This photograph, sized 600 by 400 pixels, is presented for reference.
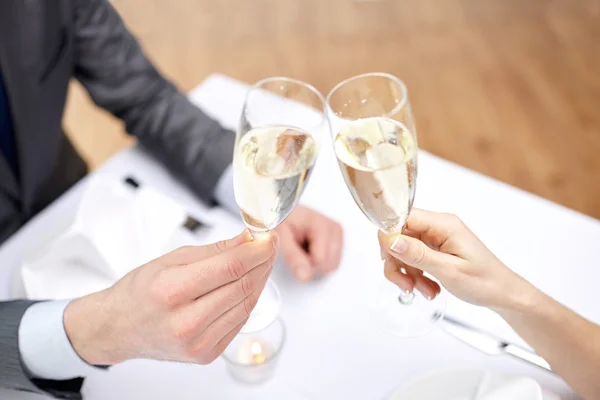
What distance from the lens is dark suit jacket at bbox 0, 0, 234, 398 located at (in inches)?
39.7

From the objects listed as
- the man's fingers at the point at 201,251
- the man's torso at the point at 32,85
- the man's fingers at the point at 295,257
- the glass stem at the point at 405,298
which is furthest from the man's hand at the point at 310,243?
the man's torso at the point at 32,85

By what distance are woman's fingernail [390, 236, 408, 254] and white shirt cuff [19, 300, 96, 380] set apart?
400 millimetres

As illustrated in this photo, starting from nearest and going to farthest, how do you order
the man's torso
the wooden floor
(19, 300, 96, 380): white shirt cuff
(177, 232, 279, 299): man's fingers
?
1. (177, 232, 279, 299): man's fingers
2. (19, 300, 96, 380): white shirt cuff
3. the man's torso
4. the wooden floor

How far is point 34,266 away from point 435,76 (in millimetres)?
1824

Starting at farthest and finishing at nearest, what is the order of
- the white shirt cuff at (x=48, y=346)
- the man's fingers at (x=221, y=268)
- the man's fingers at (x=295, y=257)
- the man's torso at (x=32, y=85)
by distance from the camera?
1. the man's torso at (x=32, y=85)
2. the man's fingers at (x=295, y=257)
3. the white shirt cuff at (x=48, y=346)
4. the man's fingers at (x=221, y=268)

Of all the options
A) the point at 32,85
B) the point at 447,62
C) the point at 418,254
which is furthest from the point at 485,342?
the point at 447,62

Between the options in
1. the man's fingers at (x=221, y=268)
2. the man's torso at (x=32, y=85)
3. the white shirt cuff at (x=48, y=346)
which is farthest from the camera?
the man's torso at (x=32, y=85)

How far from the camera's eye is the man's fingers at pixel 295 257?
0.86 meters

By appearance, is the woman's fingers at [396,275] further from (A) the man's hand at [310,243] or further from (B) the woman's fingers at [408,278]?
(A) the man's hand at [310,243]

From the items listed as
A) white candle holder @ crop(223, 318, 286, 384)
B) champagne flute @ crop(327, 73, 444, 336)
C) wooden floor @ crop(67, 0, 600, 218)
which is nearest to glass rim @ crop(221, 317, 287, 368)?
white candle holder @ crop(223, 318, 286, 384)

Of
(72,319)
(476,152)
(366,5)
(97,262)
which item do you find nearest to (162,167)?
(97,262)

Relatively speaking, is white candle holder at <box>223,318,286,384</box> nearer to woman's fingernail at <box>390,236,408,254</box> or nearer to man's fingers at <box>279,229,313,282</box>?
man's fingers at <box>279,229,313,282</box>

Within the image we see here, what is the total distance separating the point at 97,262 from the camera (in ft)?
2.91

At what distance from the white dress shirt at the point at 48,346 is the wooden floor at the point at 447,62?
1.58 metres
